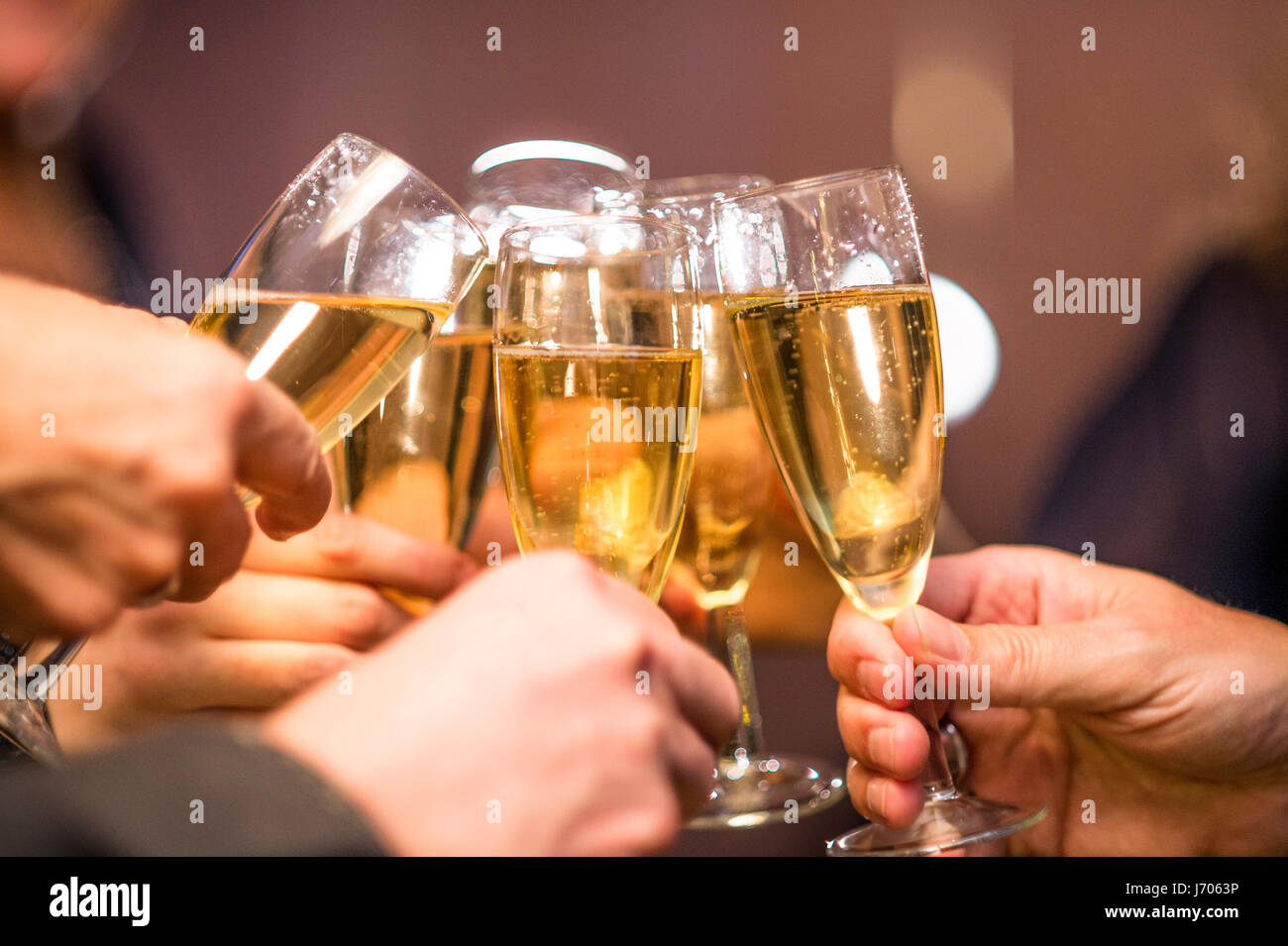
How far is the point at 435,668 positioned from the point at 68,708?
1.96 feet

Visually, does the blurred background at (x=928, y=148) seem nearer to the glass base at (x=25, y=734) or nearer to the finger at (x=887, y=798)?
the finger at (x=887, y=798)

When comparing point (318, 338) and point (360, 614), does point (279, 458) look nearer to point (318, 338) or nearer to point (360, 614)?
point (318, 338)

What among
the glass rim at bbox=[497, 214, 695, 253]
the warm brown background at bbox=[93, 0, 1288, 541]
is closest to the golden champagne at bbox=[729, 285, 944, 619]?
the glass rim at bbox=[497, 214, 695, 253]

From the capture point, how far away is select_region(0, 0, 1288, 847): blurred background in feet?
6.07

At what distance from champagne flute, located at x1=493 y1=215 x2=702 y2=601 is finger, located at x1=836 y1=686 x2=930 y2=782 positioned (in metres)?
0.21

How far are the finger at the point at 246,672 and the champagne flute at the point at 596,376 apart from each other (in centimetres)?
26

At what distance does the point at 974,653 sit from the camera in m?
0.71

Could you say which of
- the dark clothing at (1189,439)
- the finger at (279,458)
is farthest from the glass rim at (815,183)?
the dark clothing at (1189,439)

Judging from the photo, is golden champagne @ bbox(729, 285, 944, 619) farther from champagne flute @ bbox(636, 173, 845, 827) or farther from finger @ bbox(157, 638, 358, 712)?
finger @ bbox(157, 638, 358, 712)

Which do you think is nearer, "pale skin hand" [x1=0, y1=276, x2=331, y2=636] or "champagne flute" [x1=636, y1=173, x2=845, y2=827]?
"pale skin hand" [x1=0, y1=276, x2=331, y2=636]

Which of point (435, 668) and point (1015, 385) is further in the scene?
point (1015, 385)

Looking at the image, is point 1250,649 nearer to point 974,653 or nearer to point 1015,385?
point 974,653

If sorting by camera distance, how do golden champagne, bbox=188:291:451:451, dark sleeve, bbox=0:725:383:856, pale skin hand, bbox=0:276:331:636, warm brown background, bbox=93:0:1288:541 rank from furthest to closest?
warm brown background, bbox=93:0:1288:541 → golden champagne, bbox=188:291:451:451 → pale skin hand, bbox=0:276:331:636 → dark sleeve, bbox=0:725:383:856
